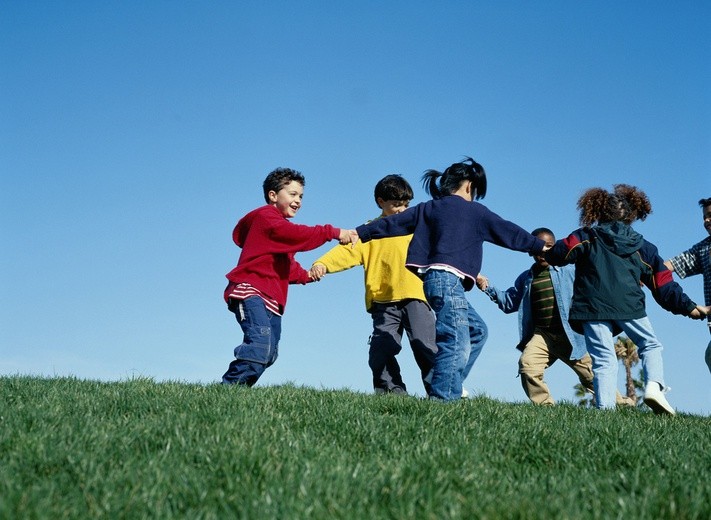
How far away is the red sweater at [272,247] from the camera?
28.7ft

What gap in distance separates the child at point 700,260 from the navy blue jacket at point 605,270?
0.73 metres

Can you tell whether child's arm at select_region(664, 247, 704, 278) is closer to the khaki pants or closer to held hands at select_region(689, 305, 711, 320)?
held hands at select_region(689, 305, 711, 320)

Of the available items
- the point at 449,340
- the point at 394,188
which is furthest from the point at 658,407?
the point at 394,188

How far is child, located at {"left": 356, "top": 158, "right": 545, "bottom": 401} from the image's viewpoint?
24.5ft

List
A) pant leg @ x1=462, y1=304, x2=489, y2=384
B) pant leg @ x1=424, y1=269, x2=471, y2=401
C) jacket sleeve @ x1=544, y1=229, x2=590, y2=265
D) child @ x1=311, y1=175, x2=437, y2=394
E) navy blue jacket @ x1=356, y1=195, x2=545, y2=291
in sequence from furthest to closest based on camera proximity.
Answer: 1. child @ x1=311, y1=175, x2=437, y2=394
2. pant leg @ x1=462, y1=304, x2=489, y2=384
3. jacket sleeve @ x1=544, y1=229, x2=590, y2=265
4. navy blue jacket @ x1=356, y1=195, x2=545, y2=291
5. pant leg @ x1=424, y1=269, x2=471, y2=401

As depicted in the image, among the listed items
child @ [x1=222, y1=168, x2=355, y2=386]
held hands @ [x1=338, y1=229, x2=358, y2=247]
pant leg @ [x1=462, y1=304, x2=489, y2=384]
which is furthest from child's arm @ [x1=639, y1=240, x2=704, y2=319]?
child @ [x1=222, y1=168, x2=355, y2=386]

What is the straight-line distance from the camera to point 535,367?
1033 centimetres

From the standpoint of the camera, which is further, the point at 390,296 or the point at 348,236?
the point at 390,296

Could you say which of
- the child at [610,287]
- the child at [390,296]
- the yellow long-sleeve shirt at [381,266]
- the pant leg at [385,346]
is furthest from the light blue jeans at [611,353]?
the pant leg at [385,346]

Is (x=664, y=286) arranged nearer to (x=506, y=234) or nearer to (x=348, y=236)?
(x=506, y=234)

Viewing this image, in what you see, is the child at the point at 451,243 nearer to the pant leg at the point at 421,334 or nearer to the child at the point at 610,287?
the child at the point at 610,287

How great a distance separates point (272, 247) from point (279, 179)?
2.97 ft

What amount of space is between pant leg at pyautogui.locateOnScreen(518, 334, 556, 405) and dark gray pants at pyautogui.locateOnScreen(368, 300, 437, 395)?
5.79ft

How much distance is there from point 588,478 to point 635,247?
5.24 meters
